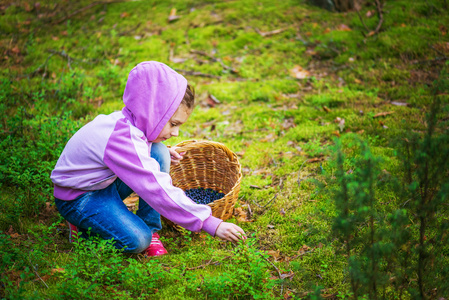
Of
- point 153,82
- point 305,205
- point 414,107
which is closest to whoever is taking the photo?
point 153,82

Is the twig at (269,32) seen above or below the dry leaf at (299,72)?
above

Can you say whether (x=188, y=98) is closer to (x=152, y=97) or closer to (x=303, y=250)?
(x=152, y=97)

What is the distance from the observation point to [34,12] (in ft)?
24.8

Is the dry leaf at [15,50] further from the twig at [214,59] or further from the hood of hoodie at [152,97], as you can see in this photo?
the hood of hoodie at [152,97]

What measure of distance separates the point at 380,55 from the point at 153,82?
4849 millimetres

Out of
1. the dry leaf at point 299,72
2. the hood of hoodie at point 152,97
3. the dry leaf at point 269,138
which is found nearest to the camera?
the hood of hoodie at point 152,97

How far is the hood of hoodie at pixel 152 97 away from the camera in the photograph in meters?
2.47

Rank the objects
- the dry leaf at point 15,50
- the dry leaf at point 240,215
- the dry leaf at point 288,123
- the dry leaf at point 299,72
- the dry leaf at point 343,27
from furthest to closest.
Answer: the dry leaf at point 343,27
the dry leaf at point 15,50
the dry leaf at point 299,72
the dry leaf at point 288,123
the dry leaf at point 240,215

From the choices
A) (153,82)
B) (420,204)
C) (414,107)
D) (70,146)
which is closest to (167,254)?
(70,146)

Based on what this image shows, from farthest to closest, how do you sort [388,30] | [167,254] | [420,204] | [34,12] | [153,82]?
[34,12] < [388,30] < [167,254] < [153,82] < [420,204]

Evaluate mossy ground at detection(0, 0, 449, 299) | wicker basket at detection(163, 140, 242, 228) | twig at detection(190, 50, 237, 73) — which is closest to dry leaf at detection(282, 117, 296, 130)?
mossy ground at detection(0, 0, 449, 299)

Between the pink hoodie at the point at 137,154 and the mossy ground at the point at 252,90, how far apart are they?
38 centimetres

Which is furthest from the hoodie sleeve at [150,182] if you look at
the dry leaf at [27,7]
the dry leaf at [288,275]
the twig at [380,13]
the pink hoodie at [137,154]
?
the dry leaf at [27,7]

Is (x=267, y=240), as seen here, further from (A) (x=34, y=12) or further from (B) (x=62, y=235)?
(A) (x=34, y=12)
